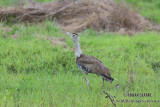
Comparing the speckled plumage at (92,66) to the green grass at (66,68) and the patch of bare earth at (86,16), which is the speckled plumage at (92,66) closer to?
the green grass at (66,68)

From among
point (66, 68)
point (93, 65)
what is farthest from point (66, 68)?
point (93, 65)

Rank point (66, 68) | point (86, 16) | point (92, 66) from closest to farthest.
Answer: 1. point (92, 66)
2. point (66, 68)
3. point (86, 16)

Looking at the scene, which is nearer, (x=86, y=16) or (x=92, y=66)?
(x=92, y=66)

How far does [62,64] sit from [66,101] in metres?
3.03

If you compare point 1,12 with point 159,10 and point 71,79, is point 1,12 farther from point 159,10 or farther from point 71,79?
point 159,10

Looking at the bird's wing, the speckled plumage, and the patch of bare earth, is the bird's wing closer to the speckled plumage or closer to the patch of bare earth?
the speckled plumage

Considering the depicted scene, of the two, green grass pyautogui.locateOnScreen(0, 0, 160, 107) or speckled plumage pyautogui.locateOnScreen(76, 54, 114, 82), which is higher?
speckled plumage pyautogui.locateOnScreen(76, 54, 114, 82)

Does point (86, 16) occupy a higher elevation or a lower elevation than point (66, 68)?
higher

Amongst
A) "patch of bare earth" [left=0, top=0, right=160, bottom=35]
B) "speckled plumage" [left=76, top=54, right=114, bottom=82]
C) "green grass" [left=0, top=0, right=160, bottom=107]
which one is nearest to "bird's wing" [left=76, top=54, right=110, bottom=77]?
"speckled plumage" [left=76, top=54, right=114, bottom=82]

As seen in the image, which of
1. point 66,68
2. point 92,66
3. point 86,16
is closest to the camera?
point 92,66

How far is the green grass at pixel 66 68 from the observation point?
7.09 m

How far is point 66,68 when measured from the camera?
966cm

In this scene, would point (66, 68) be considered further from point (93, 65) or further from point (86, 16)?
point (86, 16)

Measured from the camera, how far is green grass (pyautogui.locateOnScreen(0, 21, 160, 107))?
281 inches
